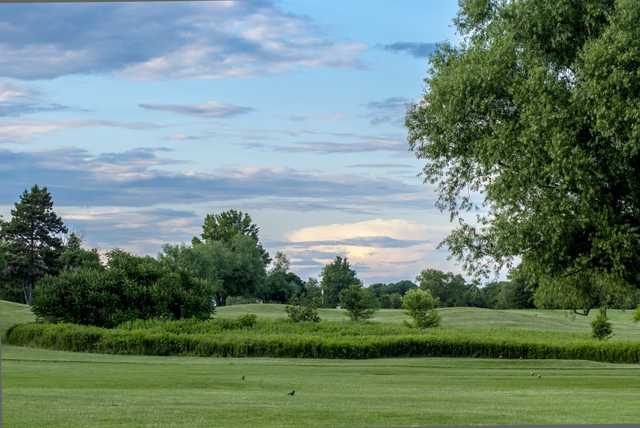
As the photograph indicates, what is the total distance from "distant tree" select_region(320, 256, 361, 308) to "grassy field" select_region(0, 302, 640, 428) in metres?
28.9

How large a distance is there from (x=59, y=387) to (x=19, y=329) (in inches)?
813

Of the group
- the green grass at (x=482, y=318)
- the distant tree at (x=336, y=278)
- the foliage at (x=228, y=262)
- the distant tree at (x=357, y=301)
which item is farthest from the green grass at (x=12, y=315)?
the distant tree at (x=336, y=278)

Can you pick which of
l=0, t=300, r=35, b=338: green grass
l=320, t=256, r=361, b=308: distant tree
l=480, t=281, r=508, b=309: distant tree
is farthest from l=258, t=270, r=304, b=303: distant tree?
l=0, t=300, r=35, b=338: green grass

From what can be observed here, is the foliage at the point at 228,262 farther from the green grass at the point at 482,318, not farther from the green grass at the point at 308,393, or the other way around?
the green grass at the point at 308,393

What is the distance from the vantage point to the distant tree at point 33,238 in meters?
68.0

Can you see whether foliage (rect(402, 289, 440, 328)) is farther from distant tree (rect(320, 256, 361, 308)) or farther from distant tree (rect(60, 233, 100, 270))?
distant tree (rect(60, 233, 100, 270))

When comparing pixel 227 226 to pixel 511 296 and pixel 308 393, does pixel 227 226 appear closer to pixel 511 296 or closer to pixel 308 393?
pixel 511 296

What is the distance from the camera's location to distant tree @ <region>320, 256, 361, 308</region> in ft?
197

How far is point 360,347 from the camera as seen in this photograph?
3203 centimetres

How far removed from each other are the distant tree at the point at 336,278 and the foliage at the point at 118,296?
1930 centimetres

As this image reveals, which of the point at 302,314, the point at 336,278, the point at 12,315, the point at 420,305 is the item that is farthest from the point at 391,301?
the point at 12,315

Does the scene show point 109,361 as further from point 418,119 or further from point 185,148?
point 185,148

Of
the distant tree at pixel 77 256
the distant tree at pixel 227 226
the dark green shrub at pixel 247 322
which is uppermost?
the distant tree at pixel 227 226

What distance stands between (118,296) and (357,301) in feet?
44.6
